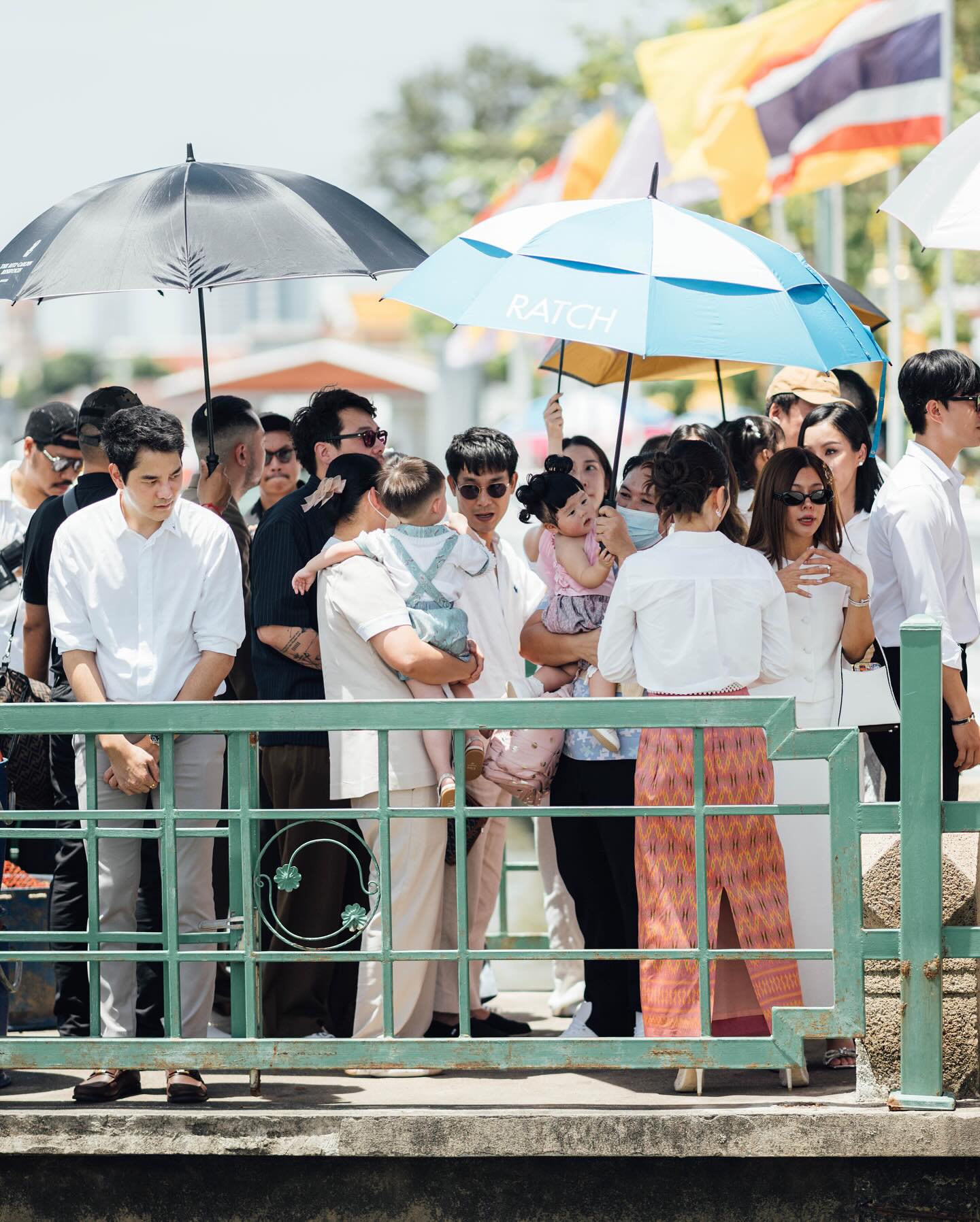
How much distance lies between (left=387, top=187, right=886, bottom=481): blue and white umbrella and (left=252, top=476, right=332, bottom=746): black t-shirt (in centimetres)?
74

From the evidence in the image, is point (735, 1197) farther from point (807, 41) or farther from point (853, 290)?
point (807, 41)

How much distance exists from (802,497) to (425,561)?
113 centimetres

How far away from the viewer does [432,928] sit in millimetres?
4746

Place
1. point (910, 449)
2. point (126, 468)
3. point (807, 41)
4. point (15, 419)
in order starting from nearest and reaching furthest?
point (126, 468) → point (910, 449) → point (807, 41) → point (15, 419)

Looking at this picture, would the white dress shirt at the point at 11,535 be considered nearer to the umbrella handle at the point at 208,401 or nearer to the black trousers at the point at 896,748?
the umbrella handle at the point at 208,401

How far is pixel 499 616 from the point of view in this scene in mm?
5059

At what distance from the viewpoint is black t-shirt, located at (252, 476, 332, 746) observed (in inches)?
194

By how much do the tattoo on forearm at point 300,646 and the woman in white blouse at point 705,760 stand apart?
0.96m

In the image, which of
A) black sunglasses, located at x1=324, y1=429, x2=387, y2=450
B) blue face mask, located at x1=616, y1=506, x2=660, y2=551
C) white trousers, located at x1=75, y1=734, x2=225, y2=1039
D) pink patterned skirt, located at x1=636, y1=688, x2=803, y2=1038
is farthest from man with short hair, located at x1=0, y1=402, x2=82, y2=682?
pink patterned skirt, located at x1=636, y1=688, x2=803, y2=1038

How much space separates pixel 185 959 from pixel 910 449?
2.72 metres

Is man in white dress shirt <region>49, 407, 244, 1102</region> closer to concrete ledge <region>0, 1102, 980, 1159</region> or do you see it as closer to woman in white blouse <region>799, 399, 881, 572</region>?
concrete ledge <region>0, 1102, 980, 1159</region>

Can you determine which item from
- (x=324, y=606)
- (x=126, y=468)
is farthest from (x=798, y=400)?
(x=126, y=468)

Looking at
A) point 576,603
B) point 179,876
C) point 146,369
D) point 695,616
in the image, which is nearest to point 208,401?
point 576,603

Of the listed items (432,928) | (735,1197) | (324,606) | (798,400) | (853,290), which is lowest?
(735,1197)
